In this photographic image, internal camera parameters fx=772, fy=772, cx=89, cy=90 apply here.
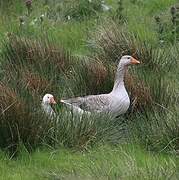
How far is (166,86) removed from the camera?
888 centimetres

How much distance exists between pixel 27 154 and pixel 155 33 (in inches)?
202

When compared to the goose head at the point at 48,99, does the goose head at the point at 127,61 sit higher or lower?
higher

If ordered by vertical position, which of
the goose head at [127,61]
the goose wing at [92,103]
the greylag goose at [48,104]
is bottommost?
the goose wing at [92,103]

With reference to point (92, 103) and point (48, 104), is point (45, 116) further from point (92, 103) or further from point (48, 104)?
point (92, 103)

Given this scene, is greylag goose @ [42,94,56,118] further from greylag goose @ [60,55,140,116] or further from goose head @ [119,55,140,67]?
goose head @ [119,55,140,67]

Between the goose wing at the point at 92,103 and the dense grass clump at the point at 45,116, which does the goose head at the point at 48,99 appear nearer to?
the dense grass clump at the point at 45,116

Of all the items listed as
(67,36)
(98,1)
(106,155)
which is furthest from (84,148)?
(98,1)

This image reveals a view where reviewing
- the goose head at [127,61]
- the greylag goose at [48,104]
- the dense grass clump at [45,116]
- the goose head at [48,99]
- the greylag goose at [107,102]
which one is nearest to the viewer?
the dense grass clump at [45,116]

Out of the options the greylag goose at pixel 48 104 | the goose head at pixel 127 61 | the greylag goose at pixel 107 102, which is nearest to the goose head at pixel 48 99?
the greylag goose at pixel 48 104

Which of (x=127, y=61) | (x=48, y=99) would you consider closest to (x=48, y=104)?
(x=48, y=99)

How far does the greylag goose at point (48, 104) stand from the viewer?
25.8 ft

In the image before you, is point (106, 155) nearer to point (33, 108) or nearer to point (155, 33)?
point (33, 108)

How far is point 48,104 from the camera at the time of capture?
8125 mm

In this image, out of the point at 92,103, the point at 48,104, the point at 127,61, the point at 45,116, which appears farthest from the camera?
the point at 127,61
